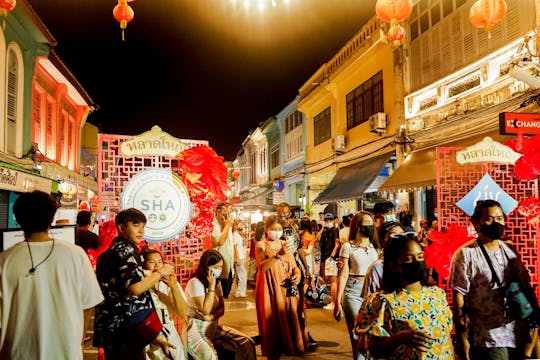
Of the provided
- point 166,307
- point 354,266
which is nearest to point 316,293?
point 354,266

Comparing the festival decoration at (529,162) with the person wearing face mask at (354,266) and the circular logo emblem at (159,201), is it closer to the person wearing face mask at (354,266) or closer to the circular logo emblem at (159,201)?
the person wearing face mask at (354,266)

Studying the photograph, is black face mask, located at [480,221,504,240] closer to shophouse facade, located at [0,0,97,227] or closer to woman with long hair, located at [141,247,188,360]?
woman with long hair, located at [141,247,188,360]

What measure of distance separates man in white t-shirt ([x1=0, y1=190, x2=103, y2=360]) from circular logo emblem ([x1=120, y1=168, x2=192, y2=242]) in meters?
2.14

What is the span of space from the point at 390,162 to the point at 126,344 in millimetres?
14189

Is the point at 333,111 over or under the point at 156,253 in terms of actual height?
over

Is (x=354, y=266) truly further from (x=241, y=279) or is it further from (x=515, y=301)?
(x=241, y=279)

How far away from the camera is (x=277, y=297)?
20.0 ft

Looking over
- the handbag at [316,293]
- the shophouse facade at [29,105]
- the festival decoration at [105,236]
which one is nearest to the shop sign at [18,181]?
the shophouse facade at [29,105]

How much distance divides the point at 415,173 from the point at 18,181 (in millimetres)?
11749

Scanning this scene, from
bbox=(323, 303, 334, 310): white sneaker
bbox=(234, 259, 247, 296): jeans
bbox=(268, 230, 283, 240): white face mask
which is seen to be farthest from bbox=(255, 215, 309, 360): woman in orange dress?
bbox=(234, 259, 247, 296): jeans

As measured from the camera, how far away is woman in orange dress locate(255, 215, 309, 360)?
607cm

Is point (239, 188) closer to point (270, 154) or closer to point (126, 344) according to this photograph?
point (270, 154)

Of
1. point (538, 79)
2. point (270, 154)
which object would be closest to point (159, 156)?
point (538, 79)

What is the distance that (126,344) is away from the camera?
3.50 meters
